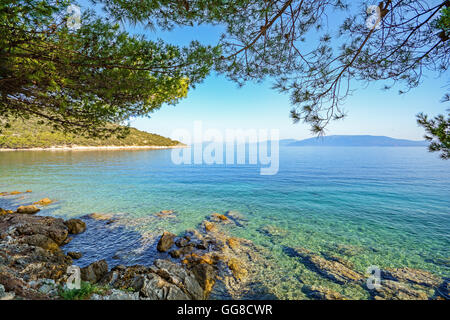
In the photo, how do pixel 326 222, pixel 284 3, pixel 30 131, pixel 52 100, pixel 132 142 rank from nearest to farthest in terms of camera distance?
1. pixel 284 3
2. pixel 52 100
3. pixel 326 222
4. pixel 30 131
5. pixel 132 142

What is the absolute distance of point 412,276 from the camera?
231 inches

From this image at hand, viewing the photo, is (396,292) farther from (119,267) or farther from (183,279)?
(119,267)

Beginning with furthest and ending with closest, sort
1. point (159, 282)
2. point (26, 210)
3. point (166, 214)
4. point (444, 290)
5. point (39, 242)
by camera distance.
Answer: point (166, 214) < point (26, 210) < point (39, 242) < point (444, 290) < point (159, 282)

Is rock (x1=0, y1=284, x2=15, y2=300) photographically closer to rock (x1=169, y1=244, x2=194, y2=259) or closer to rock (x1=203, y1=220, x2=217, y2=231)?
rock (x1=169, y1=244, x2=194, y2=259)

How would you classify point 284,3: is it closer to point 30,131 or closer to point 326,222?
point 326,222

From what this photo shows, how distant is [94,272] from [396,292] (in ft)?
28.5

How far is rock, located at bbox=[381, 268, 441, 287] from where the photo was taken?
5.58m

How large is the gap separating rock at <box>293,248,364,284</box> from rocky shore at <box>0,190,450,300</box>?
1.2 inches

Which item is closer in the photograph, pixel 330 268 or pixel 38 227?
pixel 330 268

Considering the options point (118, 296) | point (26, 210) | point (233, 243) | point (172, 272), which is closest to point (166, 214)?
point (233, 243)

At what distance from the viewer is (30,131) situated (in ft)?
259

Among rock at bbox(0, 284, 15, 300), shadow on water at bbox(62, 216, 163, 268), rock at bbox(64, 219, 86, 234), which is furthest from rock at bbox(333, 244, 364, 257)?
rock at bbox(64, 219, 86, 234)

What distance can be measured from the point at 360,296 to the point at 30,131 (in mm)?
119405
